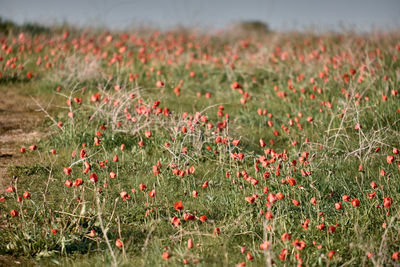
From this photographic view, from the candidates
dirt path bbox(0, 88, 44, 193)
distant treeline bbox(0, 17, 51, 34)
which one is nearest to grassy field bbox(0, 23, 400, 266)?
dirt path bbox(0, 88, 44, 193)

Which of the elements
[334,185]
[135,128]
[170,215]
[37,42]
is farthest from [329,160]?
[37,42]

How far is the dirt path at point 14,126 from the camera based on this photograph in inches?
180

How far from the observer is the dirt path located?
180 inches

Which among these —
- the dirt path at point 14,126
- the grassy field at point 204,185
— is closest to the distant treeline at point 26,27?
the grassy field at point 204,185

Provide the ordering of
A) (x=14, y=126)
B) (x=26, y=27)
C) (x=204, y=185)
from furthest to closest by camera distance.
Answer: (x=26, y=27), (x=14, y=126), (x=204, y=185)

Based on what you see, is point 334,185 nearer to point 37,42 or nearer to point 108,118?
point 108,118

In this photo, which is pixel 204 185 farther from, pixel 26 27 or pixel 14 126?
pixel 26 27

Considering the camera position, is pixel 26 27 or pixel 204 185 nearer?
pixel 204 185

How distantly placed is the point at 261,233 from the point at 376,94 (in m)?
3.93

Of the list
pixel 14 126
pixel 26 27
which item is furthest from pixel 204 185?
pixel 26 27

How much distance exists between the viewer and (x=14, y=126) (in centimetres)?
555

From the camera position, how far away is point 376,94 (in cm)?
629

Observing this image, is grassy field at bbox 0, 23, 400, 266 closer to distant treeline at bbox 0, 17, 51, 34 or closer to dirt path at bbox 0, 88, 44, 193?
dirt path at bbox 0, 88, 44, 193

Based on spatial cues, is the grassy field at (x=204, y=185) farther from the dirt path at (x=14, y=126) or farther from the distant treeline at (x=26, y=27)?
the distant treeline at (x=26, y=27)
